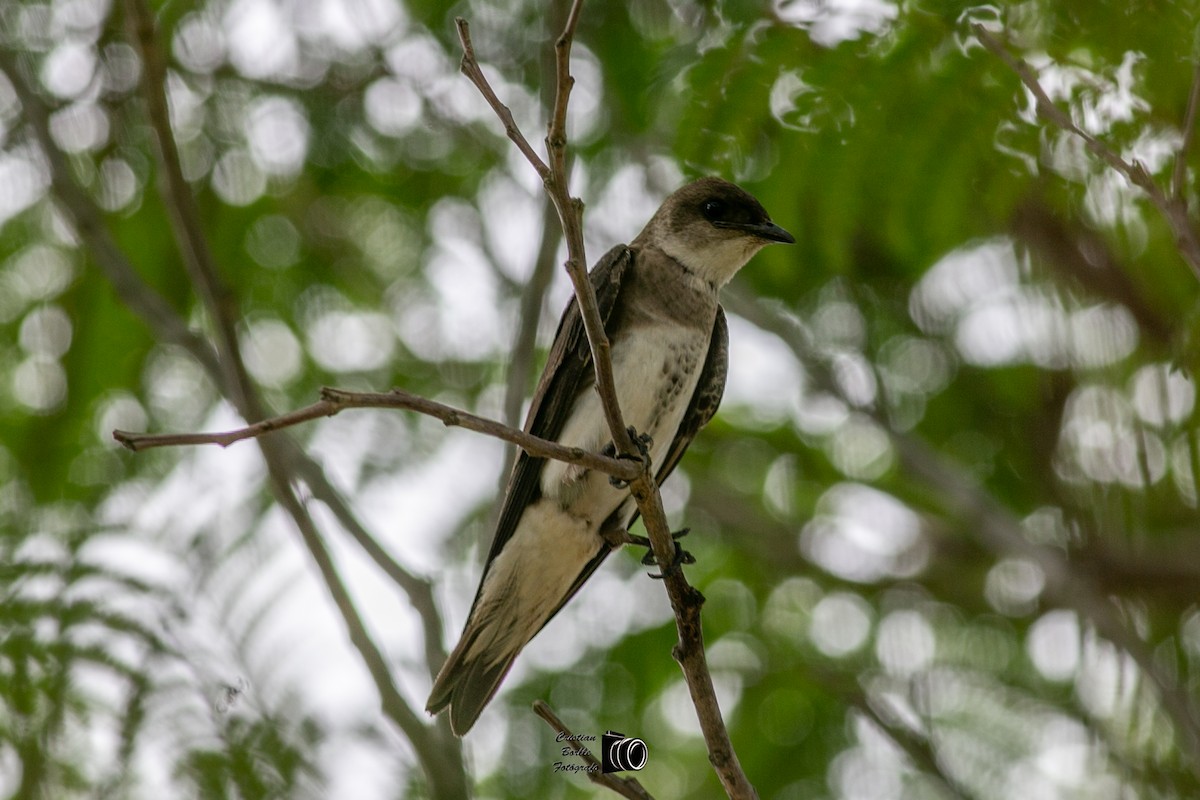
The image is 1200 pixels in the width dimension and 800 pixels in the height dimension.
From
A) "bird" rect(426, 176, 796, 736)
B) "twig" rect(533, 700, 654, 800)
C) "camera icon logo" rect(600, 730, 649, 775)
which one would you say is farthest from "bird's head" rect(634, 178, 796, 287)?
"twig" rect(533, 700, 654, 800)

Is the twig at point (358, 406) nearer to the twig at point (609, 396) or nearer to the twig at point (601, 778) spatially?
the twig at point (609, 396)

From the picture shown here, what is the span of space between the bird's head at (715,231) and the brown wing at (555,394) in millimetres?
603

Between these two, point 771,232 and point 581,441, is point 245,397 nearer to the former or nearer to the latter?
point 581,441

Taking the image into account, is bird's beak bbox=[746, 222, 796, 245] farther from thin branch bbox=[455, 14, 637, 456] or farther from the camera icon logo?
thin branch bbox=[455, 14, 637, 456]

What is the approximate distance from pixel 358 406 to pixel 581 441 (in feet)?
7.29

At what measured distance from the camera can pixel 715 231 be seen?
5902 millimetres

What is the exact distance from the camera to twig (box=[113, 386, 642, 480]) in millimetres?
2766

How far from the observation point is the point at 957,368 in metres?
7.62

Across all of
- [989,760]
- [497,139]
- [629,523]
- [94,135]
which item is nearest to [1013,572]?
[989,760]

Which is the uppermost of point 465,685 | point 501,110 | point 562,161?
point 501,110

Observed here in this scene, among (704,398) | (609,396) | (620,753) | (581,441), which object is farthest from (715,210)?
(609,396)

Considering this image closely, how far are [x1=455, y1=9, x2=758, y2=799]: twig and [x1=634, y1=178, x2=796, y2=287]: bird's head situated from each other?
81.2 inches

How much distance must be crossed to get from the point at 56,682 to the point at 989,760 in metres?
4.49

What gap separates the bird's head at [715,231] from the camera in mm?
5820
